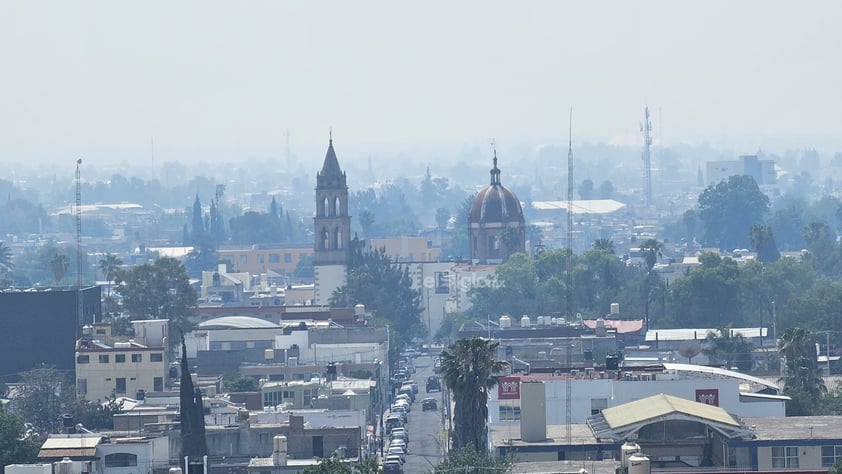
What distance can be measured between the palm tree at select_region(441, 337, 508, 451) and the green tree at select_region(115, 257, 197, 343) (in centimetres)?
4751

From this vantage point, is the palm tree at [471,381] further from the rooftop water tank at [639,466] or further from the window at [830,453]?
the rooftop water tank at [639,466]

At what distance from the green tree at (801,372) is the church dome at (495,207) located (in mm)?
63648

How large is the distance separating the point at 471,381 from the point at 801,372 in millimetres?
17093

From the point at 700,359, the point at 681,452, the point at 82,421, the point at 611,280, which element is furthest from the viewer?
the point at 611,280

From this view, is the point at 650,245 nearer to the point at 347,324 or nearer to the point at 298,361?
the point at 347,324

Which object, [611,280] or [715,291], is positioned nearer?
[715,291]

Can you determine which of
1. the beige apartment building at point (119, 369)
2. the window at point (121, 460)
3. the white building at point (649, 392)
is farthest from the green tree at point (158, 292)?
the window at point (121, 460)

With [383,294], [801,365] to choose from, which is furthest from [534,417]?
[383,294]

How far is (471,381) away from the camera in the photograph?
224 ft

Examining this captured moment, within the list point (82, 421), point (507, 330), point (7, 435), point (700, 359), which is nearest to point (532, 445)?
point (7, 435)

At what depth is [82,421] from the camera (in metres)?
79.0

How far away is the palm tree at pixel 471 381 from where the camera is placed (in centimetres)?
6762

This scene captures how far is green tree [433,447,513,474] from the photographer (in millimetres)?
57188

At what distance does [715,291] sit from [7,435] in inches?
2649
